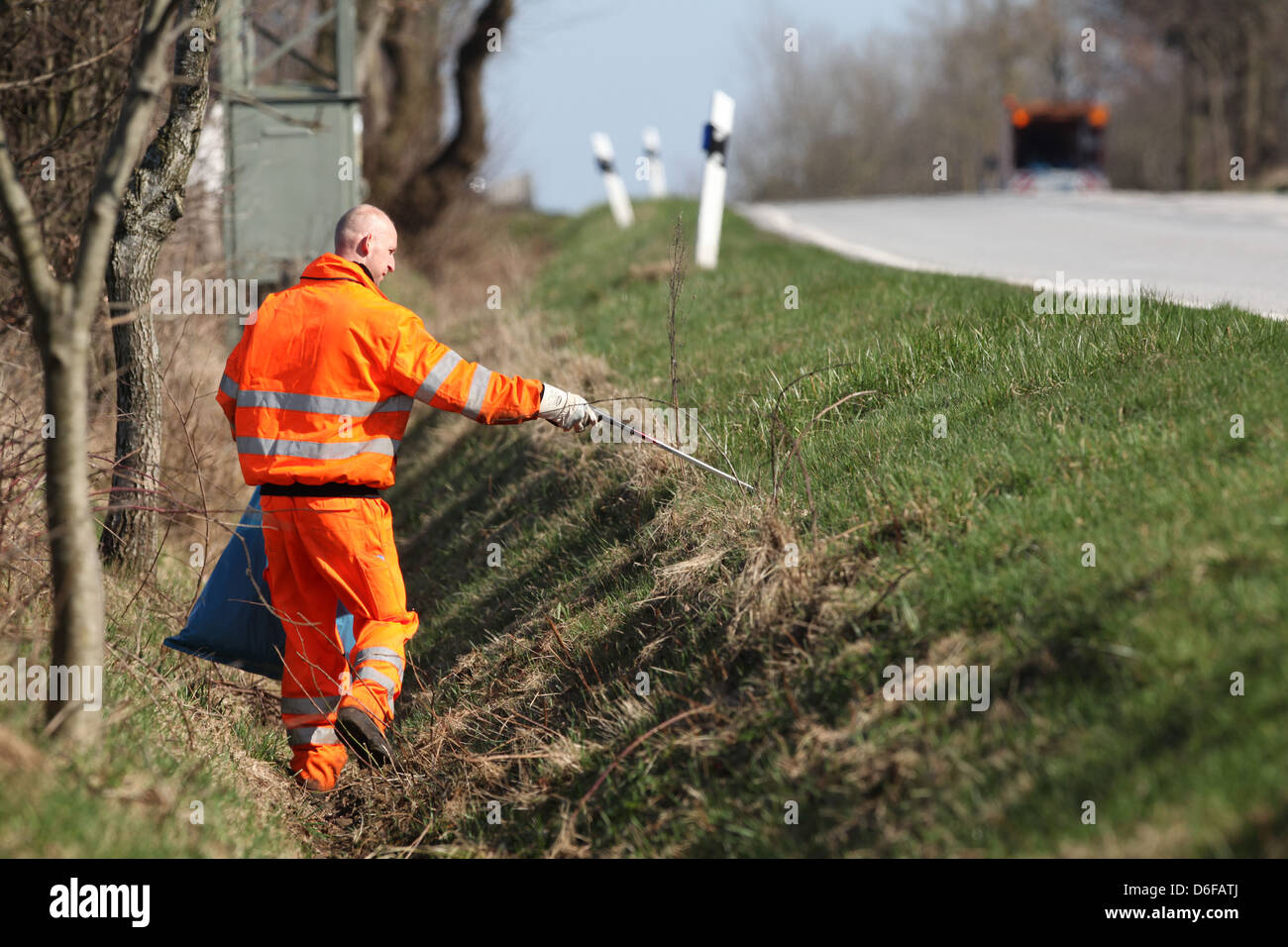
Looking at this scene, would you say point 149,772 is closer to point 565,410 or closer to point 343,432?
point 343,432

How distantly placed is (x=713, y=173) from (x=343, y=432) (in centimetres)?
631

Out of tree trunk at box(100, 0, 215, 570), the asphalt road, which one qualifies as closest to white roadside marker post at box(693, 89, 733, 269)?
the asphalt road

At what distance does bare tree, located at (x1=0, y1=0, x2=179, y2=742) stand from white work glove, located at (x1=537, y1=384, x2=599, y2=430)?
5.89 feet

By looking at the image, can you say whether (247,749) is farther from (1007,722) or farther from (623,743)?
(1007,722)

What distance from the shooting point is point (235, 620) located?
5.43 meters

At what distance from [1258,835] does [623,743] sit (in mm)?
2058

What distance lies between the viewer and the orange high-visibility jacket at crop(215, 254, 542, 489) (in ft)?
15.7

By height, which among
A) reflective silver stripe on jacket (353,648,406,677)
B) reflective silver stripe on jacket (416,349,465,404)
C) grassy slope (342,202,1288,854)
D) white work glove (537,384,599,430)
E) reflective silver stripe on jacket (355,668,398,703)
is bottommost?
reflective silver stripe on jacket (355,668,398,703)

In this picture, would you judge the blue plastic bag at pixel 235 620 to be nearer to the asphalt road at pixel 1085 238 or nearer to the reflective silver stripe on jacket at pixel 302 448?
the reflective silver stripe on jacket at pixel 302 448

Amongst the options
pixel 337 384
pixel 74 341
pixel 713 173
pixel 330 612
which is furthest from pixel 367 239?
pixel 713 173

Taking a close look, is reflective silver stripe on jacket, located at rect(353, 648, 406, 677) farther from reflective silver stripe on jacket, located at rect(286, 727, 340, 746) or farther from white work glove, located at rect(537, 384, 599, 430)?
white work glove, located at rect(537, 384, 599, 430)

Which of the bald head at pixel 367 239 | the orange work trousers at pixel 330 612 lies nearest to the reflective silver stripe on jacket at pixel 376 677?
the orange work trousers at pixel 330 612
